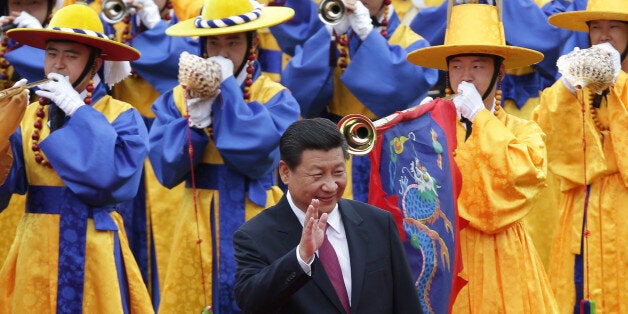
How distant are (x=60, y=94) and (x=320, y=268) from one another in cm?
240

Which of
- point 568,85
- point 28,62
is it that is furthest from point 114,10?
point 568,85

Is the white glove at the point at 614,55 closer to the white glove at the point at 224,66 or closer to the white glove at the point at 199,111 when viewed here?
the white glove at the point at 224,66

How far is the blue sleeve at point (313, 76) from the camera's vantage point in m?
8.67

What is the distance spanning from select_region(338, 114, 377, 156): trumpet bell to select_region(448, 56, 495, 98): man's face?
1834 mm

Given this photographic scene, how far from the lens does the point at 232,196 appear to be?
773 cm

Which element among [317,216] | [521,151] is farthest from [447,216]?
[317,216]

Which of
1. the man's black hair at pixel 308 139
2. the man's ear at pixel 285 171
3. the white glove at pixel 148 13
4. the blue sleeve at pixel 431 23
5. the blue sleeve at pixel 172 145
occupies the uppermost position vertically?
the man's black hair at pixel 308 139

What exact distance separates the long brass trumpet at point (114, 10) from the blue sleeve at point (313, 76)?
47.9 inches

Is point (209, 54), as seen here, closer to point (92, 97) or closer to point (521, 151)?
point (92, 97)

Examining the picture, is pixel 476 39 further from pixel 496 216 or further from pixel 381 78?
pixel 381 78

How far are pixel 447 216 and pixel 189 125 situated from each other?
1742 mm

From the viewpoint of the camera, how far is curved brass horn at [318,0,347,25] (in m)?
8.52

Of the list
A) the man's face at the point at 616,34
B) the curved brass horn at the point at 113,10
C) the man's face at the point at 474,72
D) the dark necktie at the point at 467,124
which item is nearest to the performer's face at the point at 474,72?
the man's face at the point at 474,72

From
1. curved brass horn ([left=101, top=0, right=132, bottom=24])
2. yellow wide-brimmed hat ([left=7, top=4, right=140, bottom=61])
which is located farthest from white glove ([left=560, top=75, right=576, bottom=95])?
curved brass horn ([left=101, top=0, right=132, bottom=24])
